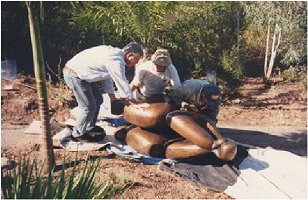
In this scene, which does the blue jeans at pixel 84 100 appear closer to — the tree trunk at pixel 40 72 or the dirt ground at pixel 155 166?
the dirt ground at pixel 155 166

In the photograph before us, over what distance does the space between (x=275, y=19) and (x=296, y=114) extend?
2614 millimetres

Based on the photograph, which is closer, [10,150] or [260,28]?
[10,150]

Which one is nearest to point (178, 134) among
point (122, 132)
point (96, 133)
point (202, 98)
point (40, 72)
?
point (202, 98)

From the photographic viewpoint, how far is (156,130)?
532 cm

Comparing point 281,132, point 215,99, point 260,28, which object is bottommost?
point 281,132

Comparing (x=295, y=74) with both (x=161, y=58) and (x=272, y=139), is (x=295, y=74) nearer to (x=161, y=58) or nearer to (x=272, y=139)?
(x=272, y=139)

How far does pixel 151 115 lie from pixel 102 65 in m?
0.77

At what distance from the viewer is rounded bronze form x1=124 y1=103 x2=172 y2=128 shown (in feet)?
16.9

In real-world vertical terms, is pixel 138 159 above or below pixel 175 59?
below

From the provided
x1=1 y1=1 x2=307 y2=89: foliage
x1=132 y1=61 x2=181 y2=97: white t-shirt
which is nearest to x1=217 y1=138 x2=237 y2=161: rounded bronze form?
x1=132 y1=61 x2=181 y2=97: white t-shirt

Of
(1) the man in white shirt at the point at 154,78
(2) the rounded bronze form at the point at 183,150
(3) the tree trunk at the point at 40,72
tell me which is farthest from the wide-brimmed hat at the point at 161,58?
(3) the tree trunk at the point at 40,72

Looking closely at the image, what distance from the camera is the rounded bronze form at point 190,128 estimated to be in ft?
16.0

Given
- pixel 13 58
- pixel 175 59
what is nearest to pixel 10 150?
pixel 13 58

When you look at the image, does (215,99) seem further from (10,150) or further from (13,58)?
(13,58)
